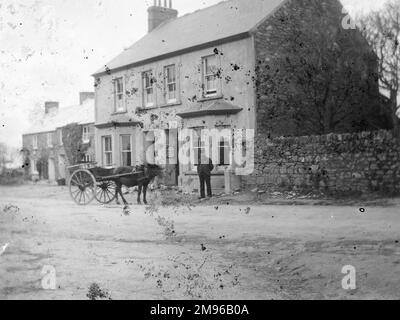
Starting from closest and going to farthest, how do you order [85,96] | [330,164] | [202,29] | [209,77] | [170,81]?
[330,164]
[209,77]
[202,29]
[170,81]
[85,96]

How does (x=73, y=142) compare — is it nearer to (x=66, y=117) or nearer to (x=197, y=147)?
(x=66, y=117)

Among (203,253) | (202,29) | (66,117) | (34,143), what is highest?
(202,29)

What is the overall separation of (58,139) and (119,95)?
15.8m

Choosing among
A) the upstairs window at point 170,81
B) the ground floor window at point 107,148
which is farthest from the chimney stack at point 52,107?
the upstairs window at point 170,81

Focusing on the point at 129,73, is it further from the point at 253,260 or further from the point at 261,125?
the point at 253,260

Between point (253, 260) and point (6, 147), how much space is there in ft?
13.2

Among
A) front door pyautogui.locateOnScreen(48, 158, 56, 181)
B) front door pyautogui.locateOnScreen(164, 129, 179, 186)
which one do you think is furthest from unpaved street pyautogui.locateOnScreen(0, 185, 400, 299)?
front door pyautogui.locateOnScreen(48, 158, 56, 181)

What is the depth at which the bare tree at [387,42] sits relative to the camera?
12539 millimetres

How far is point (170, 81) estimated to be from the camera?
18.0 metres

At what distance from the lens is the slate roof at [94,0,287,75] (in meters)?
15.6

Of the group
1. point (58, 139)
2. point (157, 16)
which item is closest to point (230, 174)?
point (157, 16)

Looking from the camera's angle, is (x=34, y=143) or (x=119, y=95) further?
(x=34, y=143)

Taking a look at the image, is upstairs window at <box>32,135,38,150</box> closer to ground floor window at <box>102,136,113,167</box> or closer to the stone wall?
ground floor window at <box>102,136,113,167</box>

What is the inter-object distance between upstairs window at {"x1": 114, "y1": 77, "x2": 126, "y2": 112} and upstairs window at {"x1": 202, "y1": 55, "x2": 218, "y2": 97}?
4205mm
